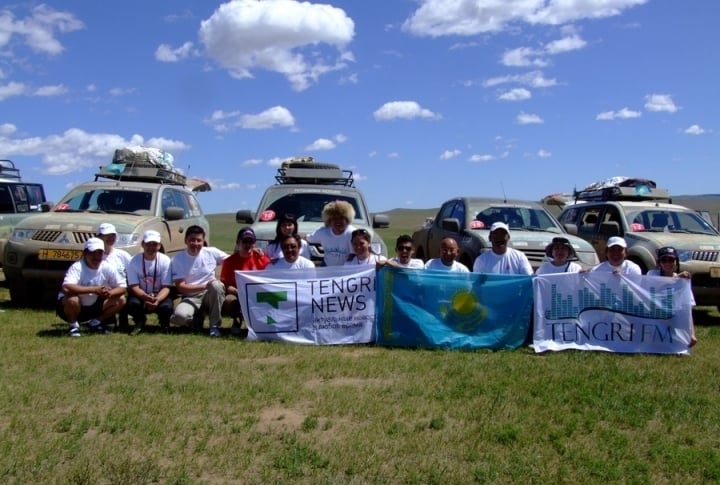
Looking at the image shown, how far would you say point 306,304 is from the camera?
8484 millimetres

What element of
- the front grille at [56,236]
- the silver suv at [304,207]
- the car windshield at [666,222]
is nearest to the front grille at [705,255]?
the car windshield at [666,222]

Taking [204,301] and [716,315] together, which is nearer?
[204,301]

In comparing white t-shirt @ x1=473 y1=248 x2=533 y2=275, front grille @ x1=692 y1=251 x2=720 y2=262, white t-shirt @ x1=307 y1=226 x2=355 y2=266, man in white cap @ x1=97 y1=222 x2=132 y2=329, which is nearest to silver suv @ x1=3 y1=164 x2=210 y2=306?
man in white cap @ x1=97 y1=222 x2=132 y2=329

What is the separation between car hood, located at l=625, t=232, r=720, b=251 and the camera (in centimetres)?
1085

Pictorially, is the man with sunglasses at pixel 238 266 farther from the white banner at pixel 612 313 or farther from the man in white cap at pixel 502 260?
the white banner at pixel 612 313

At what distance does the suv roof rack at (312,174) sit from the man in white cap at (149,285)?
438cm

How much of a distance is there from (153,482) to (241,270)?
4866 mm

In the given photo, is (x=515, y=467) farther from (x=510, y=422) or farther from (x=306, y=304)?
(x=306, y=304)

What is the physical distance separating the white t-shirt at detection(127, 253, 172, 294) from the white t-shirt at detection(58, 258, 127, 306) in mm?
189

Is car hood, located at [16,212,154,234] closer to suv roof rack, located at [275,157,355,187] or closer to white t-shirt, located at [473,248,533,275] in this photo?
suv roof rack, located at [275,157,355,187]

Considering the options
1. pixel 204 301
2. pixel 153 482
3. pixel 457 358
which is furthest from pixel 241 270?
pixel 153 482

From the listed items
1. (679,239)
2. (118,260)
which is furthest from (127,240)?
(679,239)

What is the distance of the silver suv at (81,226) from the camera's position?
33.4 ft

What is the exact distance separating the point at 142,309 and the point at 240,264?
1298 mm
